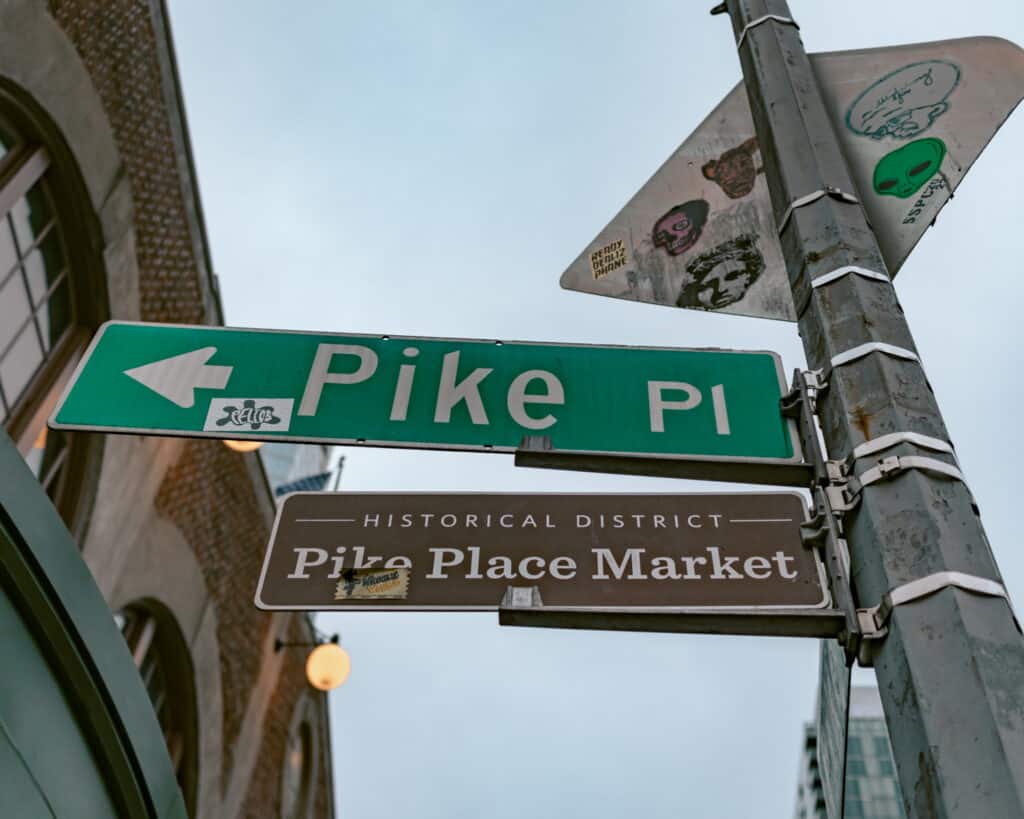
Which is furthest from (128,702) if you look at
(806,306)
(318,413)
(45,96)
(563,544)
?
(45,96)

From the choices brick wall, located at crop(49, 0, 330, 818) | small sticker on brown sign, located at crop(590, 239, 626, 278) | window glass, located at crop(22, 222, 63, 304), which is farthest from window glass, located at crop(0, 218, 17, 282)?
small sticker on brown sign, located at crop(590, 239, 626, 278)

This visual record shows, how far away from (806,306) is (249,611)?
40.1 ft

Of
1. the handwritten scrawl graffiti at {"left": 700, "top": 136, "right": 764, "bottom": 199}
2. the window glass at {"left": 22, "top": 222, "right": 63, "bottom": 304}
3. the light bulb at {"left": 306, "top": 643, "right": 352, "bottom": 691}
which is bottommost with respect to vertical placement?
the handwritten scrawl graffiti at {"left": 700, "top": 136, "right": 764, "bottom": 199}

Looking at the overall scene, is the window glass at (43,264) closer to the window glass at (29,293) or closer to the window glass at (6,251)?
the window glass at (29,293)

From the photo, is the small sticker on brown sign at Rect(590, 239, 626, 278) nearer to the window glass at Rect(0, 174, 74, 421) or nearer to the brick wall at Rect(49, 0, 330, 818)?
the window glass at Rect(0, 174, 74, 421)

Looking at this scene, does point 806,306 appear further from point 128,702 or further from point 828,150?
point 128,702

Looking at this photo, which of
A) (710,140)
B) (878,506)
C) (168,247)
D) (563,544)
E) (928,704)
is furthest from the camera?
(168,247)

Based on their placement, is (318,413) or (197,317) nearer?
(318,413)

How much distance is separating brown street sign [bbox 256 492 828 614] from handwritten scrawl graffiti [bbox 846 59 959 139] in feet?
3.99

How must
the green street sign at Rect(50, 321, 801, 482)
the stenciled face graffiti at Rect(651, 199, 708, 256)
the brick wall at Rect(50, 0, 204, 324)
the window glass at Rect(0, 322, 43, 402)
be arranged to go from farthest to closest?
the brick wall at Rect(50, 0, 204, 324)
the window glass at Rect(0, 322, 43, 402)
the stenciled face graffiti at Rect(651, 199, 708, 256)
the green street sign at Rect(50, 321, 801, 482)

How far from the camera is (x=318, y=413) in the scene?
113 inches

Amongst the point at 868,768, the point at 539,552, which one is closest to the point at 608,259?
the point at 539,552

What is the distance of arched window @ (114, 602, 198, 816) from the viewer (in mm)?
11531

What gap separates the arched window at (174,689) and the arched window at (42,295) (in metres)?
2.51
